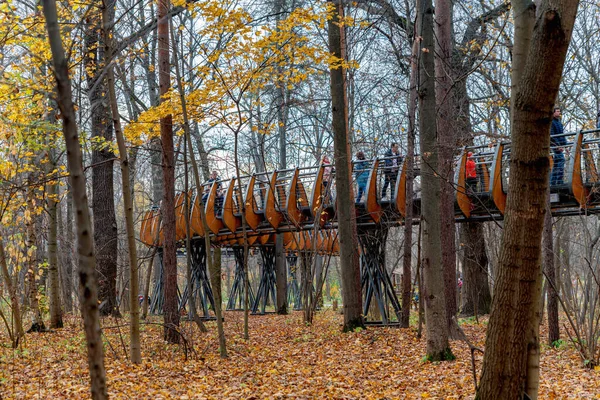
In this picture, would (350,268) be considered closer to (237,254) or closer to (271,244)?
(271,244)

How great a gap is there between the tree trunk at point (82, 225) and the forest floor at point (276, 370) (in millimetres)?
3414

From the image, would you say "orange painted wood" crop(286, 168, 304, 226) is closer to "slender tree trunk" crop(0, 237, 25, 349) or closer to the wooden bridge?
the wooden bridge

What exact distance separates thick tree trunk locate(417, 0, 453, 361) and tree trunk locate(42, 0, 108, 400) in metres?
5.58

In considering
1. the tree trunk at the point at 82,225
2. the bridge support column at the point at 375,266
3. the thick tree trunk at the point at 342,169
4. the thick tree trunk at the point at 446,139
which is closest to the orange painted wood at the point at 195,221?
the bridge support column at the point at 375,266

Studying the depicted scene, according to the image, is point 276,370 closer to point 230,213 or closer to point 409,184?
point 409,184

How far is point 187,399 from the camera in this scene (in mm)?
6156

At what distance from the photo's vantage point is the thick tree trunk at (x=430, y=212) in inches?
313

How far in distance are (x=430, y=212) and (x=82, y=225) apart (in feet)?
19.2

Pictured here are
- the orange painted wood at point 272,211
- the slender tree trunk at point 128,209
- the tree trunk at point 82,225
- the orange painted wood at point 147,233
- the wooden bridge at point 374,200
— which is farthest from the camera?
the orange painted wood at point 147,233

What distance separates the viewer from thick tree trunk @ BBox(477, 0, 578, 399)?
3771mm

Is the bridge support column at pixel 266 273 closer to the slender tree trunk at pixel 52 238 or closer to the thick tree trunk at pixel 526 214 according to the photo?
the slender tree trunk at pixel 52 238

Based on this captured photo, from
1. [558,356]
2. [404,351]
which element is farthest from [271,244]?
[558,356]

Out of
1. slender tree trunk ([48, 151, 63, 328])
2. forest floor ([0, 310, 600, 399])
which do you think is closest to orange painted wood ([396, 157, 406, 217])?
forest floor ([0, 310, 600, 399])

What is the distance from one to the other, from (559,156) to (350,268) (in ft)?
14.3
